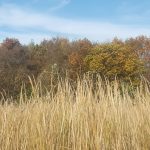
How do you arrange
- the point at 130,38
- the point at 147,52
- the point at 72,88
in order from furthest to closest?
the point at 130,38 → the point at 147,52 → the point at 72,88

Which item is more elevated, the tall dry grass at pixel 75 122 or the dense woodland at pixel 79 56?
the dense woodland at pixel 79 56

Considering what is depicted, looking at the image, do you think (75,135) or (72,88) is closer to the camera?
(75,135)

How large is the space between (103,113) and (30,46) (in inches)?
1220

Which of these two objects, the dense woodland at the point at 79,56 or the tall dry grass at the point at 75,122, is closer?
the tall dry grass at the point at 75,122

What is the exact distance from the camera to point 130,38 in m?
36.1

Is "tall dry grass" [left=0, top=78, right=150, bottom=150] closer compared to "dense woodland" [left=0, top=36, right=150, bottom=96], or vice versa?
"tall dry grass" [left=0, top=78, right=150, bottom=150]

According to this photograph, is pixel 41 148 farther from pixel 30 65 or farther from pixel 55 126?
pixel 30 65

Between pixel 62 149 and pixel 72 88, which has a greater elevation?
pixel 72 88

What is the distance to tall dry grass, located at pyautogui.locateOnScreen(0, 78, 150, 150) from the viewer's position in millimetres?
3383

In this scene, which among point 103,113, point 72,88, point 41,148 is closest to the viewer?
point 41,148

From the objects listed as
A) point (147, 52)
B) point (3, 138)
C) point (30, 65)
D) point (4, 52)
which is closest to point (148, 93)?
point (3, 138)

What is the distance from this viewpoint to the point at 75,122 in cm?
347

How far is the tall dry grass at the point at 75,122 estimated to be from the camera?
3.38 meters

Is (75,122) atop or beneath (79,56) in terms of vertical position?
beneath
